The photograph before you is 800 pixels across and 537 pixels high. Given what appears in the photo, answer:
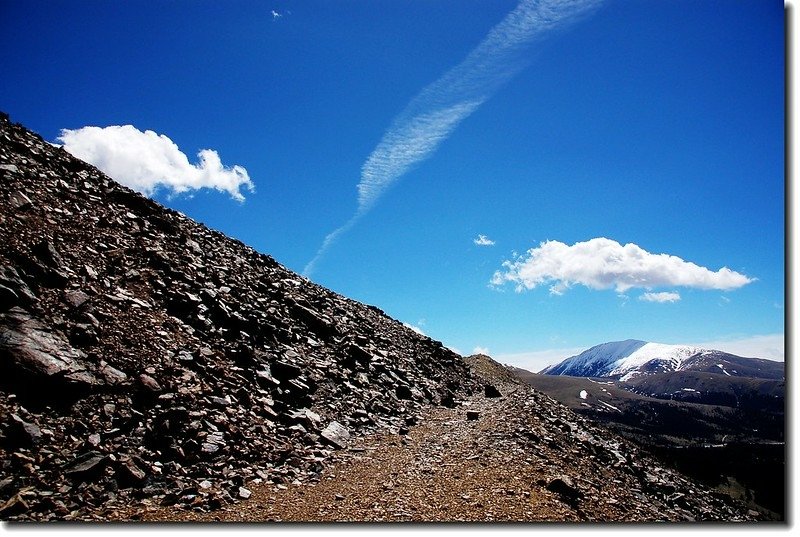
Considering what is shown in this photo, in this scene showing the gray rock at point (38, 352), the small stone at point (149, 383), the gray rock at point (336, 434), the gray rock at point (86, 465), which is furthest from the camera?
the gray rock at point (336, 434)

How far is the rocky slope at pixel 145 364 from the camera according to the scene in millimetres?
10195

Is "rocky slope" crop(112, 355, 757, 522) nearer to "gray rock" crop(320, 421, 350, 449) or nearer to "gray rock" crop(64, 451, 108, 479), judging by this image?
"gray rock" crop(320, 421, 350, 449)

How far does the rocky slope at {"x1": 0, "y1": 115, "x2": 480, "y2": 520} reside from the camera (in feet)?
33.4

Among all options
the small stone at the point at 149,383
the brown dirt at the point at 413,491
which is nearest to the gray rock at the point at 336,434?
the brown dirt at the point at 413,491

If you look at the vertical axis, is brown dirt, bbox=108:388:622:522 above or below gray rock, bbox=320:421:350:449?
below

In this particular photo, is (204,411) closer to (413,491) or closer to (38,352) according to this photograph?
(38,352)

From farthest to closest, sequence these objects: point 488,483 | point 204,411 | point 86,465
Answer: point 204,411 → point 488,483 → point 86,465

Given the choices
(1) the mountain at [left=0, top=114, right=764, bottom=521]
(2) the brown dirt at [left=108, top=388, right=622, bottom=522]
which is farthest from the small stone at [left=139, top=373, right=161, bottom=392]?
(2) the brown dirt at [left=108, top=388, right=622, bottom=522]

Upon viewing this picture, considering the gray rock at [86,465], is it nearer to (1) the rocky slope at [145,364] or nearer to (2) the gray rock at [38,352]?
(1) the rocky slope at [145,364]

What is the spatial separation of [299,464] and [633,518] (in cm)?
1075

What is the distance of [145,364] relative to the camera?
13.9 m

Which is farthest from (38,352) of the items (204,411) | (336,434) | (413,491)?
(413,491)

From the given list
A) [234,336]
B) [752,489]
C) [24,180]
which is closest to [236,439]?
[234,336]

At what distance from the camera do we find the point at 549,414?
23281 mm
